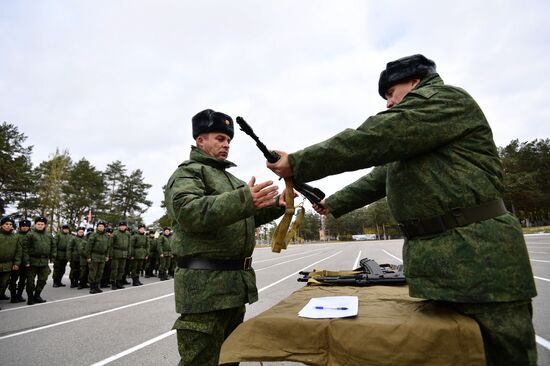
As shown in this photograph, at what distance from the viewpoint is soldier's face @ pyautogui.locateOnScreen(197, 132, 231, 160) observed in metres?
2.76

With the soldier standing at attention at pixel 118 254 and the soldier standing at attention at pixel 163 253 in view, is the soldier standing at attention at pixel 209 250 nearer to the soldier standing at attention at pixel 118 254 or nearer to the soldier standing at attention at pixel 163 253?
the soldier standing at attention at pixel 118 254

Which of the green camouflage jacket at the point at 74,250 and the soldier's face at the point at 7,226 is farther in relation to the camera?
the green camouflage jacket at the point at 74,250

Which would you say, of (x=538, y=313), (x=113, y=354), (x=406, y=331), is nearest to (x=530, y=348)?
(x=406, y=331)

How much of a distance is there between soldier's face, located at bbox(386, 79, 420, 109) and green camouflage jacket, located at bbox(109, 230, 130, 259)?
13.1 metres

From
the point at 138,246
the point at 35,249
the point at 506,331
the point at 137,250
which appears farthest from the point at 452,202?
the point at 138,246

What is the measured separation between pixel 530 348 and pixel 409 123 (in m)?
1.15

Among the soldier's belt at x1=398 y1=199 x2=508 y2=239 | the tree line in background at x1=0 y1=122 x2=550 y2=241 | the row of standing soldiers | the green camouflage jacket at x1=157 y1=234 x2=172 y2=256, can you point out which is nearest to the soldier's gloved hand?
the soldier's belt at x1=398 y1=199 x2=508 y2=239

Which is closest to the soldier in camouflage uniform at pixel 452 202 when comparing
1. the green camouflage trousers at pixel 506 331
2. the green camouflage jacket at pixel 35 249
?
the green camouflage trousers at pixel 506 331

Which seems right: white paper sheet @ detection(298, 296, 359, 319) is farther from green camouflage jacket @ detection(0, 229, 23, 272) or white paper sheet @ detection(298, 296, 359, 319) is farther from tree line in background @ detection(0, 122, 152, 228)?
tree line in background @ detection(0, 122, 152, 228)

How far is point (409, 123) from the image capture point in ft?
Result: 5.06

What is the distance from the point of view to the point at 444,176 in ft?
5.28

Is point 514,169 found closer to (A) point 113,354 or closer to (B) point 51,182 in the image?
(A) point 113,354

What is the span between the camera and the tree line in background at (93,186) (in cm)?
3926

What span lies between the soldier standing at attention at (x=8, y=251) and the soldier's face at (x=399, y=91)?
11549 millimetres
